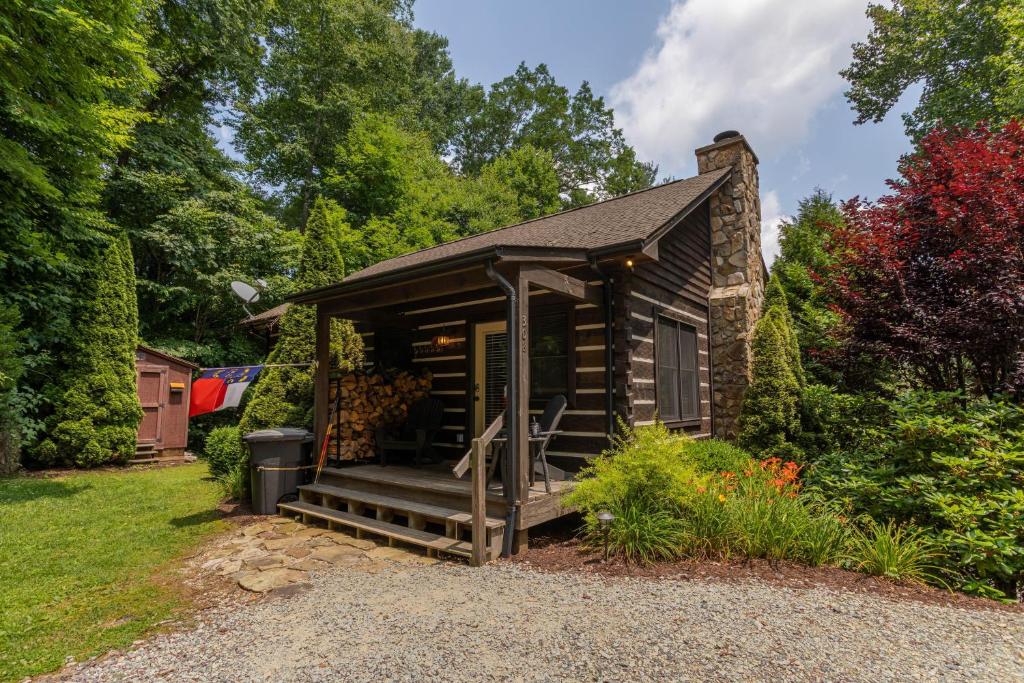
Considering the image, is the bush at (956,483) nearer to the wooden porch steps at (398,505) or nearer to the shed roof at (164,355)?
the wooden porch steps at (398,505)

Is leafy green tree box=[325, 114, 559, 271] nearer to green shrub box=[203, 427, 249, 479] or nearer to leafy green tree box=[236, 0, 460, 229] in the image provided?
leafy green tree box=[236, 0, 460, 229]

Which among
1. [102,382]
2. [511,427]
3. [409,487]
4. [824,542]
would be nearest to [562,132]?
[102,382]

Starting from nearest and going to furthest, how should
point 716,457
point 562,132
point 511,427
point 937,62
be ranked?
point 511,427, point 716,457, point 937,62, point 562,132

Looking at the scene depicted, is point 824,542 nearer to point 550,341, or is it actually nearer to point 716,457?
point 716,457

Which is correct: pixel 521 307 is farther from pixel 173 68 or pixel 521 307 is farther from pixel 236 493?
pixel 173 68

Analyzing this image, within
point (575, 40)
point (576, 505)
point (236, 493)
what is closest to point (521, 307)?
point (576, 505)

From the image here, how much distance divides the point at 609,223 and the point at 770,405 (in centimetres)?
342

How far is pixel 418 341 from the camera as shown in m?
7.68

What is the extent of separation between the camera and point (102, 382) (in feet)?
32.8

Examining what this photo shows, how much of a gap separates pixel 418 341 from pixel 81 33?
6628mm

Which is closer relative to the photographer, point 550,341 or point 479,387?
point 550,341

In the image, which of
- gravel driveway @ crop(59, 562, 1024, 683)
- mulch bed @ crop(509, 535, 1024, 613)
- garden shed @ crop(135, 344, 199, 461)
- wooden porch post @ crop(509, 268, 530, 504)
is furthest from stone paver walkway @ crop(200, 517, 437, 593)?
garden shed @ crop(135, 344, 199, 461)

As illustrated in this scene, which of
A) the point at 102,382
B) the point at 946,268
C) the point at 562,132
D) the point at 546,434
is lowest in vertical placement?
the point at 546,434

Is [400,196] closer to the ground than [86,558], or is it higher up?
higher up
